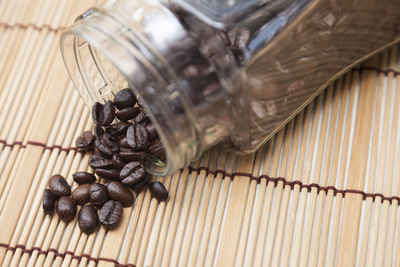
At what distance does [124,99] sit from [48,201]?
316mm

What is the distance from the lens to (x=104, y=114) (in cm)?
130

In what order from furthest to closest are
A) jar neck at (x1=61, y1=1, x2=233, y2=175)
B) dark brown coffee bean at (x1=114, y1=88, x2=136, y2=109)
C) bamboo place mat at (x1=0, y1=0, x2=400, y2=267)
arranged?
1. dark brown coffee bean at (x1=114, y1=88, x2=136, y2=109)
2. bamboo place mat at (x1=0, y1=0, x2=400, y2=267)
3. jar neck at (x1=61, y1=1, x2=233, y2=175)

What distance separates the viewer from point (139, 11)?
112 cm

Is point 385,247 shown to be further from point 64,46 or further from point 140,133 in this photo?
point 64,46

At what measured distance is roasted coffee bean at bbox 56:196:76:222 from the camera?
1234 millimetres

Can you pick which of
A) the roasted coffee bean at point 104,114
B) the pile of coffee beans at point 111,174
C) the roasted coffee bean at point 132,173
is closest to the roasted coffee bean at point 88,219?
the pile of coffee beans at point 111,174

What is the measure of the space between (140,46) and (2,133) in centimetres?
57

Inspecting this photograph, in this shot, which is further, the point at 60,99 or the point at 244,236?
the point at 60,99

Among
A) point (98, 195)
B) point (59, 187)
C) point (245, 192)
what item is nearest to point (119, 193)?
point (98, 195)

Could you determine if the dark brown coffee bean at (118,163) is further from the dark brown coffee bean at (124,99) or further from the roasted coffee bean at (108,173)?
the dark brown coffee bean at (124,99)

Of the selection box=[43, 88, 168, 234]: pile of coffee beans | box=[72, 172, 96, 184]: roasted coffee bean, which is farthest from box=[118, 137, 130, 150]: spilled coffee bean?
box=[72, 172, 96, 184]: roasted coffee bean

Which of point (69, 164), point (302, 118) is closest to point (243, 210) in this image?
point (302, 118)

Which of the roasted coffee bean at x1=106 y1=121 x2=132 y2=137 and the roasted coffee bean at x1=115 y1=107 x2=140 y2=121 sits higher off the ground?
the roasted coffee bean at x1=115 y1=107 x2=140 y2=121

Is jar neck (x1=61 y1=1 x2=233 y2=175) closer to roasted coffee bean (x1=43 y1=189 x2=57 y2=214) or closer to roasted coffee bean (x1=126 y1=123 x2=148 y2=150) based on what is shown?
roasted coffee bean (x1=126 y1=123 x2=148 y2=150)
